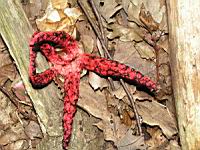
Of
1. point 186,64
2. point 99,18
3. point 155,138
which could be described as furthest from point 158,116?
point 99,18

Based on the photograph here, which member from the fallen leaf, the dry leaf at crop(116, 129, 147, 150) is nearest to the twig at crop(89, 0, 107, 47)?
the dry leaf at crop(116, 129, 147, 150)

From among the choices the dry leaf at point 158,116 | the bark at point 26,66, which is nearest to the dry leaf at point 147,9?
the dry leaf at point 158,116

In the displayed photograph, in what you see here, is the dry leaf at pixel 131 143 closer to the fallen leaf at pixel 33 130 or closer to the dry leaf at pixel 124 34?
the fallen leaf at pixel 33 130

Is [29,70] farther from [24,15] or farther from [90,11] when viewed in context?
[90,11]

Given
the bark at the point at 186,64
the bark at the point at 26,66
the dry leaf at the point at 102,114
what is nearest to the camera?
the bark at the point at 186,64

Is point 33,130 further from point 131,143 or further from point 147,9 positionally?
point 147,9

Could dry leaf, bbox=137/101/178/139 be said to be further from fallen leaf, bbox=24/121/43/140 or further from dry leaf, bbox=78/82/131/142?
fallen leaf, bbox=24/121/43/140
